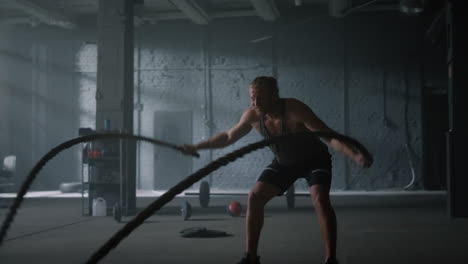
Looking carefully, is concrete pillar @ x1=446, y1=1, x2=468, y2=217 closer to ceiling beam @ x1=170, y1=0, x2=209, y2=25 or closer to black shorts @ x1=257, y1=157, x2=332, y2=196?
black shorts @ x1=257, y1=157, x2=332, y2=196

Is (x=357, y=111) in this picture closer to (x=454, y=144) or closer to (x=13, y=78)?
(x=454, y=144)

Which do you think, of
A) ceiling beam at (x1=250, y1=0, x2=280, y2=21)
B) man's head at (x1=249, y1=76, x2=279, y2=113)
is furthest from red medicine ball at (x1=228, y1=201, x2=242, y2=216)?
ceiling beam at (x1=250, y1=0, x2=280, y2=21)

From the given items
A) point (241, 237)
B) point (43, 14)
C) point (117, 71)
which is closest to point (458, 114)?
point (241, 237)

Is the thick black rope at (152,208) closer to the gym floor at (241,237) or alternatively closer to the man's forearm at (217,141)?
Result: the man's forearm at (217,141)

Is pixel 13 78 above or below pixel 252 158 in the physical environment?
above

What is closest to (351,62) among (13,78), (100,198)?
(100,198)

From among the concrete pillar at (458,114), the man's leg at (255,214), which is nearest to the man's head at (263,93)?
the man's leg at (255,214)

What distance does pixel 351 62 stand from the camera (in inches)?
518

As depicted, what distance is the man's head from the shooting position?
3.61m

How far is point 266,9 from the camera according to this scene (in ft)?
40.7

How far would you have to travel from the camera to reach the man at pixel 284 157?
11.7ft

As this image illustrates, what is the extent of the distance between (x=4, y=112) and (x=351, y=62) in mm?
9299

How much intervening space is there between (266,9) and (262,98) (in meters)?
9.18

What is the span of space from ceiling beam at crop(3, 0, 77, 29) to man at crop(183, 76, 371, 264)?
10175 millimetres
